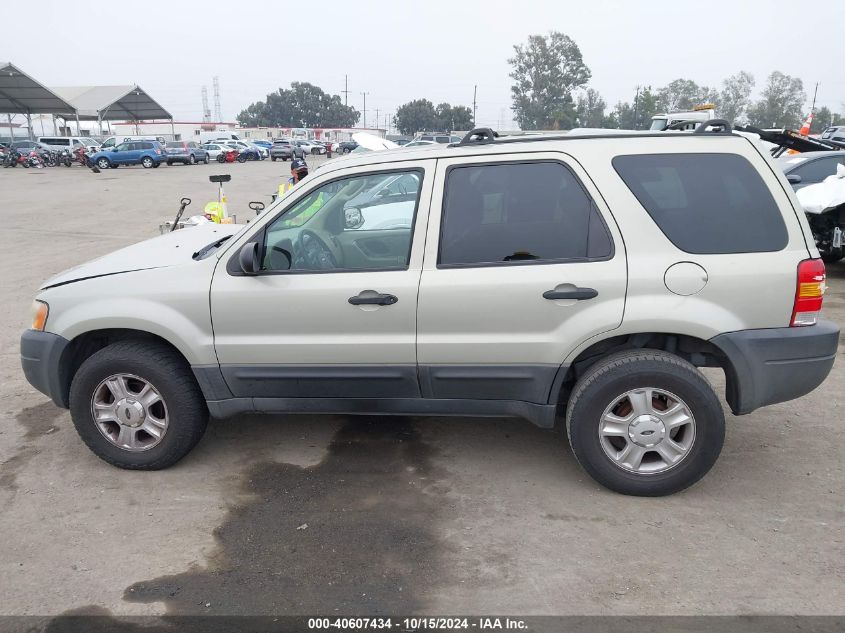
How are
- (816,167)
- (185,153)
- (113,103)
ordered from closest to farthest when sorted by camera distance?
(816,167), (185,153), (113,103)

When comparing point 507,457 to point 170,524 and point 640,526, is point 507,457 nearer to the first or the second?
point 640,526

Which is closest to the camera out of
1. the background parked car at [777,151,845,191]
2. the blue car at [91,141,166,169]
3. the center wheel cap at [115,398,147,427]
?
the center wheel cap at [115,398,147,427]

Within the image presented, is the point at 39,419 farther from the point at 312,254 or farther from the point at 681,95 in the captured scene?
the point at 681,95

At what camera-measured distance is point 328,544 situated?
3305mm

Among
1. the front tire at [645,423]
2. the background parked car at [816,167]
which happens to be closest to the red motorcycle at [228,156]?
the background parked car at [816,167]

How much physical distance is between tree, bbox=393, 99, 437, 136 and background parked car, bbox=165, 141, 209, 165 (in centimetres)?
6757

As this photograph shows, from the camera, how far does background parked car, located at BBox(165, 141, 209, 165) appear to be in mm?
40156

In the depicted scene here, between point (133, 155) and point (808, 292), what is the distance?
130ft

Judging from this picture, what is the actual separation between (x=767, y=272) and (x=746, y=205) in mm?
358

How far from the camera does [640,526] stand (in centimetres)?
342

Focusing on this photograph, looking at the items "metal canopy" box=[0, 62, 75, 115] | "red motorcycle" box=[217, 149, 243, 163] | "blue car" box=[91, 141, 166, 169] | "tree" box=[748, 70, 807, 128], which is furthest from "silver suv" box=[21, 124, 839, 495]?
"tree" box=[748, 70, 807, 128]

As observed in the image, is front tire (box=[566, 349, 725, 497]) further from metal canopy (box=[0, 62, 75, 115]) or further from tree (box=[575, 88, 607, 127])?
tree (box=[575, 88, 607, 127])

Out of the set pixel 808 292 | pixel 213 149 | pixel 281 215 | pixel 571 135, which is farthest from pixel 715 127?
pixel 213 149

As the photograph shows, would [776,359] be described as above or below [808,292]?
below
